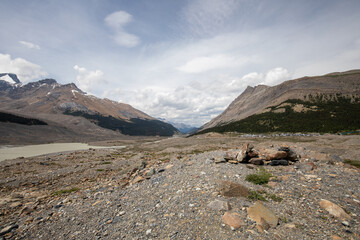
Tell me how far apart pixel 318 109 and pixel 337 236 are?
147 metres

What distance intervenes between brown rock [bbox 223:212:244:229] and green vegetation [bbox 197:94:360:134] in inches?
4226

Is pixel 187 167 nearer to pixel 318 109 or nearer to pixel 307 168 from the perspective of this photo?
pixel 307 168

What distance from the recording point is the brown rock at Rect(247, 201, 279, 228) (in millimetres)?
6742

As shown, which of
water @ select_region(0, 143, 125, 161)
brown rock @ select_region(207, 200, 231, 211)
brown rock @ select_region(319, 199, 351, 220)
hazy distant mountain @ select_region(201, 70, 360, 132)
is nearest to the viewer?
brown rock @ select_region(319, 199, 351, 220)

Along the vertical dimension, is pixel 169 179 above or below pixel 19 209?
above

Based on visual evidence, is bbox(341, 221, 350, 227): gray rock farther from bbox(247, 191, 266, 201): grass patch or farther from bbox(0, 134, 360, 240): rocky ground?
bbox(247, 191, 266, 201): grass patch

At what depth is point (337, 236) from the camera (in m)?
6.02

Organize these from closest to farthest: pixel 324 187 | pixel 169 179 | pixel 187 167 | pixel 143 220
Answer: pixel 143 220, pixel 324 187, pixel 169 179, pixel 187 167

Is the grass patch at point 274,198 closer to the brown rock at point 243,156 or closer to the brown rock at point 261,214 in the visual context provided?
the brown rock at point 261,214

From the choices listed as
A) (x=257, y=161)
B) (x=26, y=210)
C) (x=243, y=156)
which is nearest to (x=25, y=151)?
(x=26, y=210)

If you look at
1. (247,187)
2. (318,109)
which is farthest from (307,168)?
(318,109)

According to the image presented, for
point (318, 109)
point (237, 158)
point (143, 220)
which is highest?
point (318, 109)

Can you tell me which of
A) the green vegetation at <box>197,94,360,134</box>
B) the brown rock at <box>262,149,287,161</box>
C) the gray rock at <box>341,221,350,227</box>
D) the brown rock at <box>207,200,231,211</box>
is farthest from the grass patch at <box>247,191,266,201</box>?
the green vegetation at <box>197,94,360,134</box>

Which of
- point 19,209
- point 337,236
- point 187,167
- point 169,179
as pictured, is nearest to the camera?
point 337,236
